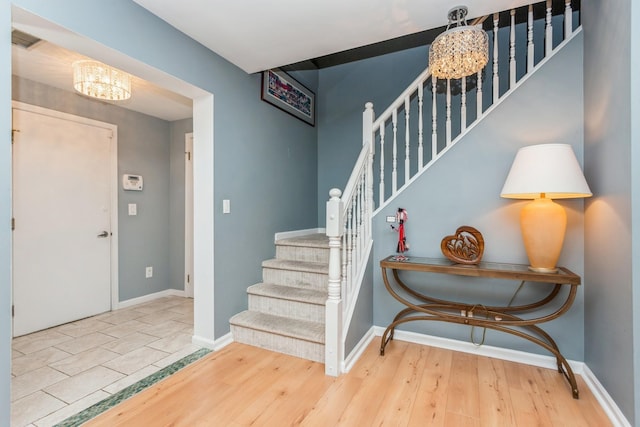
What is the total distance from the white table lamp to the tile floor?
2.64m

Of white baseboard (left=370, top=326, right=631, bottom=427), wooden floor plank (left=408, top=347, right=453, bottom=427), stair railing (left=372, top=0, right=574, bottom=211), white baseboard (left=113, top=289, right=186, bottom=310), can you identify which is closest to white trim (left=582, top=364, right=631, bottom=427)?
white baseboard (left=370, top=326, right=631, bottom=427)

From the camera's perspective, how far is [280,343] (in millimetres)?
2438

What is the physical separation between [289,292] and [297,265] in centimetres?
30

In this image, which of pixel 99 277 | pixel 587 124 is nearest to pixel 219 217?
pixel 99 277

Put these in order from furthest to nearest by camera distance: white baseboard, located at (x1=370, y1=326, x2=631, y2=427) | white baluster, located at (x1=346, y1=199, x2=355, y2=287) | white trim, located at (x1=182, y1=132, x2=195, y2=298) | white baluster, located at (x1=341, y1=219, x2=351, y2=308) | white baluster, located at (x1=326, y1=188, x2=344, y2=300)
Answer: white trim, located at (x1=182, y1=132, x2=195, y2=298) < white baluster, located at (x1=346, y1=199, x2=355, y2=287) < white baluster, located at (x1=341, y1=219, x2=351, y2=308) < white baluster, located at (x1=326, y1=188, x2=344, y2=300) < white baseboard, located at (x1=370, y1=326, x2=631, y2=427)

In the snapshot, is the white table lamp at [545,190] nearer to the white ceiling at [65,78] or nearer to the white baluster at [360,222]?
the white baluster at [360,222]

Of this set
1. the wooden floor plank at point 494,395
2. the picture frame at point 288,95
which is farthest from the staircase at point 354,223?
the picture frame at point 288,95

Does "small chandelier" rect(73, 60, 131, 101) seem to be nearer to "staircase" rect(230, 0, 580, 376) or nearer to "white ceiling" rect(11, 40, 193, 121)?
"white ceiling" rect(11, 40, 193, 121)

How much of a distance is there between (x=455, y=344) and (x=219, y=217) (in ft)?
7.21

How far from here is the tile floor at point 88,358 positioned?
5.95 ft

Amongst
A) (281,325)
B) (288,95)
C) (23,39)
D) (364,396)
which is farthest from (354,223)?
(23,39)

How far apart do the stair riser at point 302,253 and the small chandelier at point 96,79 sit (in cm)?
202

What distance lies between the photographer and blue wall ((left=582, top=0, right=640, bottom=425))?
1496mm

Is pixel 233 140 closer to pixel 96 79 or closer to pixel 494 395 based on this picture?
pixel 96 79
